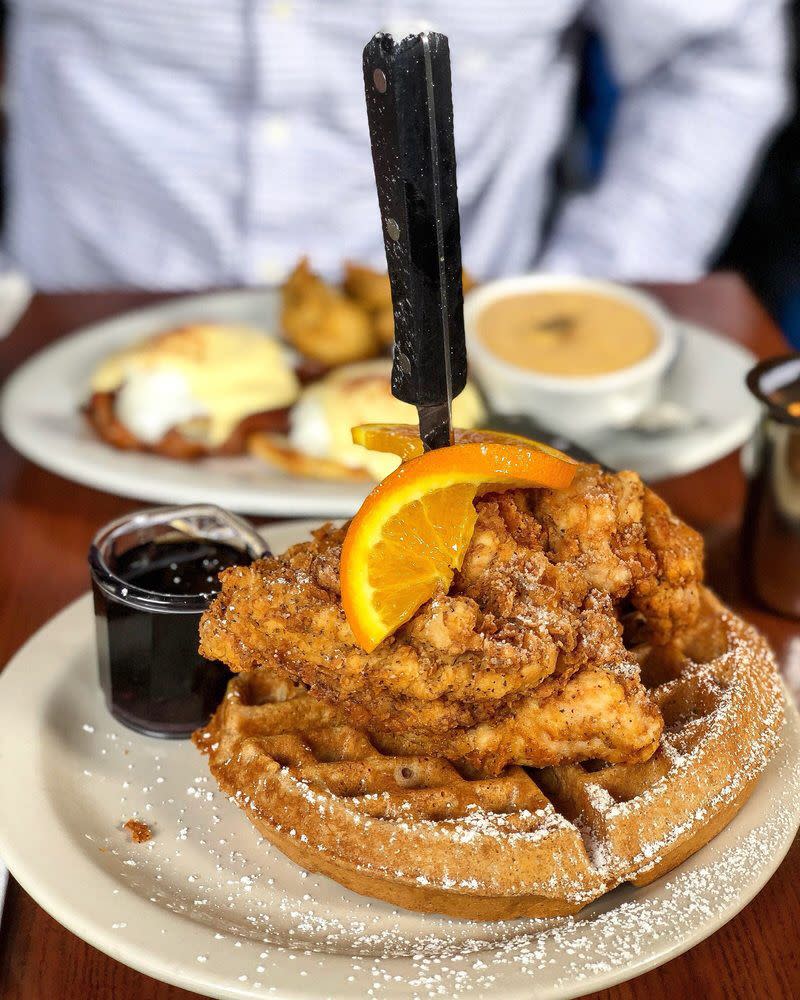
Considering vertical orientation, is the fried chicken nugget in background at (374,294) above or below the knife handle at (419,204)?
below

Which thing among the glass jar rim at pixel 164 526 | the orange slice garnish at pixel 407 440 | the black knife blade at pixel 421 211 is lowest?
the glass jar rim at pixel 164 526

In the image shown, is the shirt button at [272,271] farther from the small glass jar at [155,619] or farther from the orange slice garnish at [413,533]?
the orange slice garnish at [413,533]

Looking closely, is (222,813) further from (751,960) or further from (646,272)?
(646,272)

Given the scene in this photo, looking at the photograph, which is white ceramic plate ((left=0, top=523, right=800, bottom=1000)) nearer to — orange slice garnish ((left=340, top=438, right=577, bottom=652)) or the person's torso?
orange slice garnish ((left=340, top=438, right=577, bottom=652))

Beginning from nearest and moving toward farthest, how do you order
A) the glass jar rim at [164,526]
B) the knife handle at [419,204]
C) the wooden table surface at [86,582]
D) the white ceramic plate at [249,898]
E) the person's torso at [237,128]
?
the knife handle at [419,204] → the white ceramic plate at [249,898] → the wooden table surface at [86,582] → the glass jar rim at [164,526] → the person's torso at [237,128]

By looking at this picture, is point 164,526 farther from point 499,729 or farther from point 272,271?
point 272,271

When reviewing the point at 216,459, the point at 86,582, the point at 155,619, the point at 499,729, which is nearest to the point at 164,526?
the point at 155,619

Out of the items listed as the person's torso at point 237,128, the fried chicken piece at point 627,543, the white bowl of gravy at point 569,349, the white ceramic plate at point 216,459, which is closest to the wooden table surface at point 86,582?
the white ceramic plate at point 216,459
